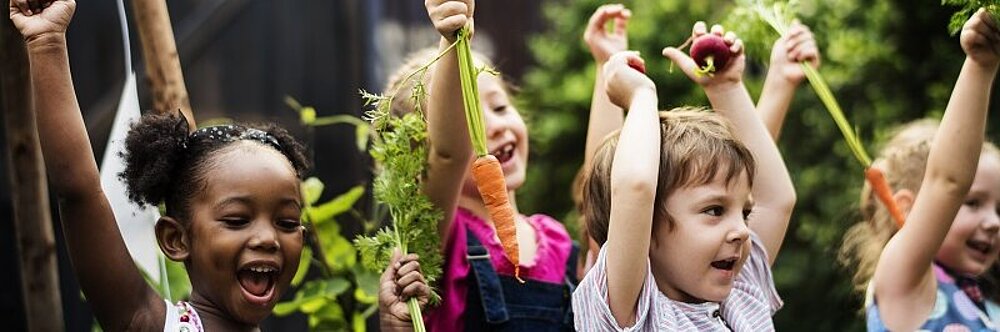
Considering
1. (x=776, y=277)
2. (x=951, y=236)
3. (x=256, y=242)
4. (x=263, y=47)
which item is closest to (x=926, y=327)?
(x=951, y=236)

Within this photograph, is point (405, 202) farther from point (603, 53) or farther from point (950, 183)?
point (950, 183)

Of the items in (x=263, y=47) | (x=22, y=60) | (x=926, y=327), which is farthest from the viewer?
(x=263, y=47)

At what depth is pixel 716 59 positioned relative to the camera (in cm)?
342

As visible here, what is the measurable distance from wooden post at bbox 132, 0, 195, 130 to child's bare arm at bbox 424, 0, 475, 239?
0.77 meters

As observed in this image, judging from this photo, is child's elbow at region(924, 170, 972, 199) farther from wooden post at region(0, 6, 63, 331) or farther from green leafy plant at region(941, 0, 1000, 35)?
wooden post at region(0, 6, 63, 331)

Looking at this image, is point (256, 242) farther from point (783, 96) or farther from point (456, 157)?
point (783, 96)

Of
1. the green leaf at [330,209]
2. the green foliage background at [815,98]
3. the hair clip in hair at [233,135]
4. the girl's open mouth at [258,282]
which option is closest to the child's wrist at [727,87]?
the hair clip in hair at [233,135]

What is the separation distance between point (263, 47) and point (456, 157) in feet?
11.3

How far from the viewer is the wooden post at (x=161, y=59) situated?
149 inches

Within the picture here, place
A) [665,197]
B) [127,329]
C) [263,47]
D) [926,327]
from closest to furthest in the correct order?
[127,329] < [665,197] < [926,327] < [263,47]

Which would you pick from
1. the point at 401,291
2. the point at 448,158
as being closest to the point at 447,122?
the point at 448,158

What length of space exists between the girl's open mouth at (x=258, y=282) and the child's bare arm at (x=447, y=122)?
0.45 meters

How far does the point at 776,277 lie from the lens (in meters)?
6.73

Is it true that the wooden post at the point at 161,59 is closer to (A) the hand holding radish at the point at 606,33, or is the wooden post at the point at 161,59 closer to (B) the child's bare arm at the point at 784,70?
(A) the hand holding radish at the point at 606,33
